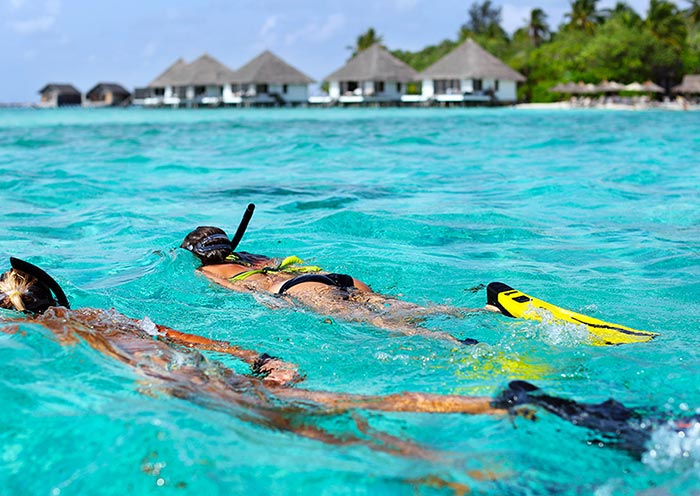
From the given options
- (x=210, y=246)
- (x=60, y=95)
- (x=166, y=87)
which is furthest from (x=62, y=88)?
(x=210, y=246)

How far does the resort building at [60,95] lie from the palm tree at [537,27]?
154 ft

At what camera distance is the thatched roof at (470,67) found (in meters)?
43.9

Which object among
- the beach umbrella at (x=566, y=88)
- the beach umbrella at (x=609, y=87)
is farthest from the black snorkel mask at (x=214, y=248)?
the beach umbrella at (x=566, y=88)

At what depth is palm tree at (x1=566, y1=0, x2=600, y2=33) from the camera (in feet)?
189

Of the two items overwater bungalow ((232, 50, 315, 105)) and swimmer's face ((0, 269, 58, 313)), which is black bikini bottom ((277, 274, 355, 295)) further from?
overwater bungalow ((232, 50, 315, 105))

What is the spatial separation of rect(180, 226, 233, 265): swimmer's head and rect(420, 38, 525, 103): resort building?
4000 cm

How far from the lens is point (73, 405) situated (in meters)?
2.85

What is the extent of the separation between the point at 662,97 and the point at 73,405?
150 feet

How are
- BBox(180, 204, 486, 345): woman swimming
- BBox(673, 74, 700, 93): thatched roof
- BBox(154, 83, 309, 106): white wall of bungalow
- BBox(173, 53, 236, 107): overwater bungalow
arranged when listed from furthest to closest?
BBox(173, 53, 236, 107): overwater bungalow, BBox(154, 83, 309, 106): white wall of bungalow, BBox(673, 74, 700, 93): thatched roof, BBox(180, 204, 486, 345): woman swimming

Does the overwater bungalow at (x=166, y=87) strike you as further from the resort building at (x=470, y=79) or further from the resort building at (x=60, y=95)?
the resort building at (x=60, y=95)

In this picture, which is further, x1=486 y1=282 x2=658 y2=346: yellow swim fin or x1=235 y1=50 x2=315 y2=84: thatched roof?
x1=235 y1=50 x2=315 y2=84: thatched roof

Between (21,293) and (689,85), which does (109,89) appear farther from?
(21,293)

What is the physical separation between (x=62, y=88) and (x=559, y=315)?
8413 cm

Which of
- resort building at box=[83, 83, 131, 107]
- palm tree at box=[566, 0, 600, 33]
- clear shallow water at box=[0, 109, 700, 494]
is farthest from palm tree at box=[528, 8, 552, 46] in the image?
clear shallow water at box=[0, 109, 700, 494]
